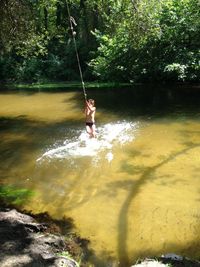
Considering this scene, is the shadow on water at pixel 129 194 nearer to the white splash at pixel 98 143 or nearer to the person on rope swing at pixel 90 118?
the white splash at pixel 98 143

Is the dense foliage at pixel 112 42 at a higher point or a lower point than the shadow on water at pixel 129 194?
higher

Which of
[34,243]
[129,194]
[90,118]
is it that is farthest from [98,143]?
[34,243]

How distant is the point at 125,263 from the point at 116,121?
11062 millimetres

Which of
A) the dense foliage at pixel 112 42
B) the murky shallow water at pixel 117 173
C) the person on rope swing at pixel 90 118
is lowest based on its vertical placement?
the murky shallow water at pixel 117 173

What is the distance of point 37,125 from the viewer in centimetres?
1728

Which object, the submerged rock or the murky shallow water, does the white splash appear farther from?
the submerged rock

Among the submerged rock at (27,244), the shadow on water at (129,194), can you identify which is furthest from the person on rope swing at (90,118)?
the submerged rock at (27,244)

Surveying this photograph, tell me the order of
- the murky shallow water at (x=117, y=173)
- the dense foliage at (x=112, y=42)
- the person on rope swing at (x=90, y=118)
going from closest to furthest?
the murky shallow water at (x=117, y=173), the person on rope swing at (x=90, y=118), the dense foliage at (x=112, y=42)

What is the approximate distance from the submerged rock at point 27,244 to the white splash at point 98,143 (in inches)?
189

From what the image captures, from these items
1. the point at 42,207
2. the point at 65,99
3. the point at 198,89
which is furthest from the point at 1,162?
the point at 198,89

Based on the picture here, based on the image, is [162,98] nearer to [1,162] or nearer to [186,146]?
[186,146]

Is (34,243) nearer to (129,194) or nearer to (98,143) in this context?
(129,194)

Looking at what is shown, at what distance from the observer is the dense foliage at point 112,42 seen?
54.0 ft

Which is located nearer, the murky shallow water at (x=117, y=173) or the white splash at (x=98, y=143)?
the murky shallow water at (x=117, y=173)
